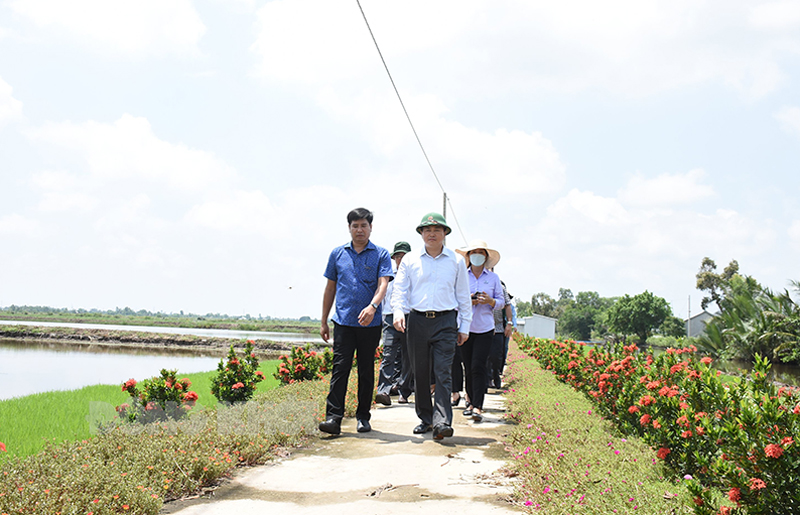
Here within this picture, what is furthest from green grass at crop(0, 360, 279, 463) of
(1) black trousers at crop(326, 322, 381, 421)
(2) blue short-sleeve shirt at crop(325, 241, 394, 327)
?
(2) blue short-sleeve shirt at crop(325, 241, 394, 327)

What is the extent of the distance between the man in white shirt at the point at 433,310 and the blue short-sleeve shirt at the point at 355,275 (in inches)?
8.7

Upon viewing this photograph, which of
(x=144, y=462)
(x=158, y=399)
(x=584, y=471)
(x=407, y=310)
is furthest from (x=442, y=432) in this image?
(x=158, y=399)

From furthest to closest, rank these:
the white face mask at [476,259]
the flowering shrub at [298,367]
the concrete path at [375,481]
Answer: the flowering shrub at [298,367]
the white face mask at [476,259]
the concrete path at [375,481]

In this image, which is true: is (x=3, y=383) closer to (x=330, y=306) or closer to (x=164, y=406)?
(x=164, y=406)

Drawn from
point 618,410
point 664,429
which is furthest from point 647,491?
point 618,410

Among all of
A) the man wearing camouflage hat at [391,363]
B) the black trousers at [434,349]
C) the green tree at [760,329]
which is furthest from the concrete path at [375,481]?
the green tree at [760,329]

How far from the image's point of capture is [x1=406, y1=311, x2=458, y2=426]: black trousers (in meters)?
4.83

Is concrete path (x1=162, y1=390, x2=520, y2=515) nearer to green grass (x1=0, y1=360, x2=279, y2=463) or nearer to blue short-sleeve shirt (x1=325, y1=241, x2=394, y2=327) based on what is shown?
blue short-sleeve shirt (x1=325, y1=241, x2=394, y2=327)

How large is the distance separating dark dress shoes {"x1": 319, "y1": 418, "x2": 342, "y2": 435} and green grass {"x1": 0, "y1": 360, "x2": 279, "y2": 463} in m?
2.10

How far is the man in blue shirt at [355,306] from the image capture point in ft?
16.5

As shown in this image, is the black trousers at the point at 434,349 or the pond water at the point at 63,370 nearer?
the black trousers at the point at 434,349

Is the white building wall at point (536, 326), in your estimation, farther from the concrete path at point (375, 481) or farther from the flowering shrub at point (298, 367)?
the concrete path at point (375, 481)

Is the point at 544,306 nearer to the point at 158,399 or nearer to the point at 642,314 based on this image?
the point at 642,314

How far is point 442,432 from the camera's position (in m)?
4.61
